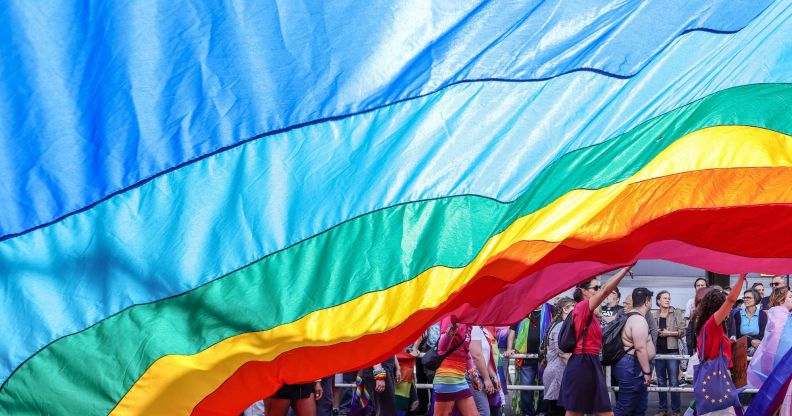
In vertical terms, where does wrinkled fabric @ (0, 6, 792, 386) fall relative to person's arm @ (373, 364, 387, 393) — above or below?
above

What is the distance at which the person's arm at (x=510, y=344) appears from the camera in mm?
15062

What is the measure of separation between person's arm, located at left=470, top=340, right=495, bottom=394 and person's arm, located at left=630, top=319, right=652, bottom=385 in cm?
177

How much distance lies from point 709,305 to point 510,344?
5.92m

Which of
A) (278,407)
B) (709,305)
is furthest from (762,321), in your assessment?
(278,407)

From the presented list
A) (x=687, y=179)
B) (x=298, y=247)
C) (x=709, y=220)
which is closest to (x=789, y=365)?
(x=709, y=220)

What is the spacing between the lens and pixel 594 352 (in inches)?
427

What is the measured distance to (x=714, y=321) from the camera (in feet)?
31.0

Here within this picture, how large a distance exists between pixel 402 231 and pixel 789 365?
213 inches

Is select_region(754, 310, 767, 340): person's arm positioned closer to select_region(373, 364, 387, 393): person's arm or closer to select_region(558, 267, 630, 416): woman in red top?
select_region(558, 267, 630, 416): woman in red top

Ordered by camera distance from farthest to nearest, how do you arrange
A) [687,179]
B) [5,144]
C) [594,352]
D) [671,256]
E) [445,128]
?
[594,352]
[671,256]
[687,179]
[445,128]
[5,144]

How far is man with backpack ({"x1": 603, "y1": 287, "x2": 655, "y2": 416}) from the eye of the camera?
12305 mm

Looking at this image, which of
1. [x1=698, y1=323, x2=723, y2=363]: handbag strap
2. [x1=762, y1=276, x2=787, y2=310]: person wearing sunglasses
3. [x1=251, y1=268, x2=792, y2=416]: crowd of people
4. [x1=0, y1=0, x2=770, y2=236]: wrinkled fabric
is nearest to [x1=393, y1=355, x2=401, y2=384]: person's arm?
[x1=251, y1=268, x2=792, y2=416]: crowd of people

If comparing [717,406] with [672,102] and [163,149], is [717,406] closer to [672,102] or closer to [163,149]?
[672,102]

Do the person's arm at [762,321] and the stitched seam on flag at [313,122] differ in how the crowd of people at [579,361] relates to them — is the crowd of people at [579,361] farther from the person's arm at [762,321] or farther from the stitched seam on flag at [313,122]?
the stitched seam on flag at [313,122]
